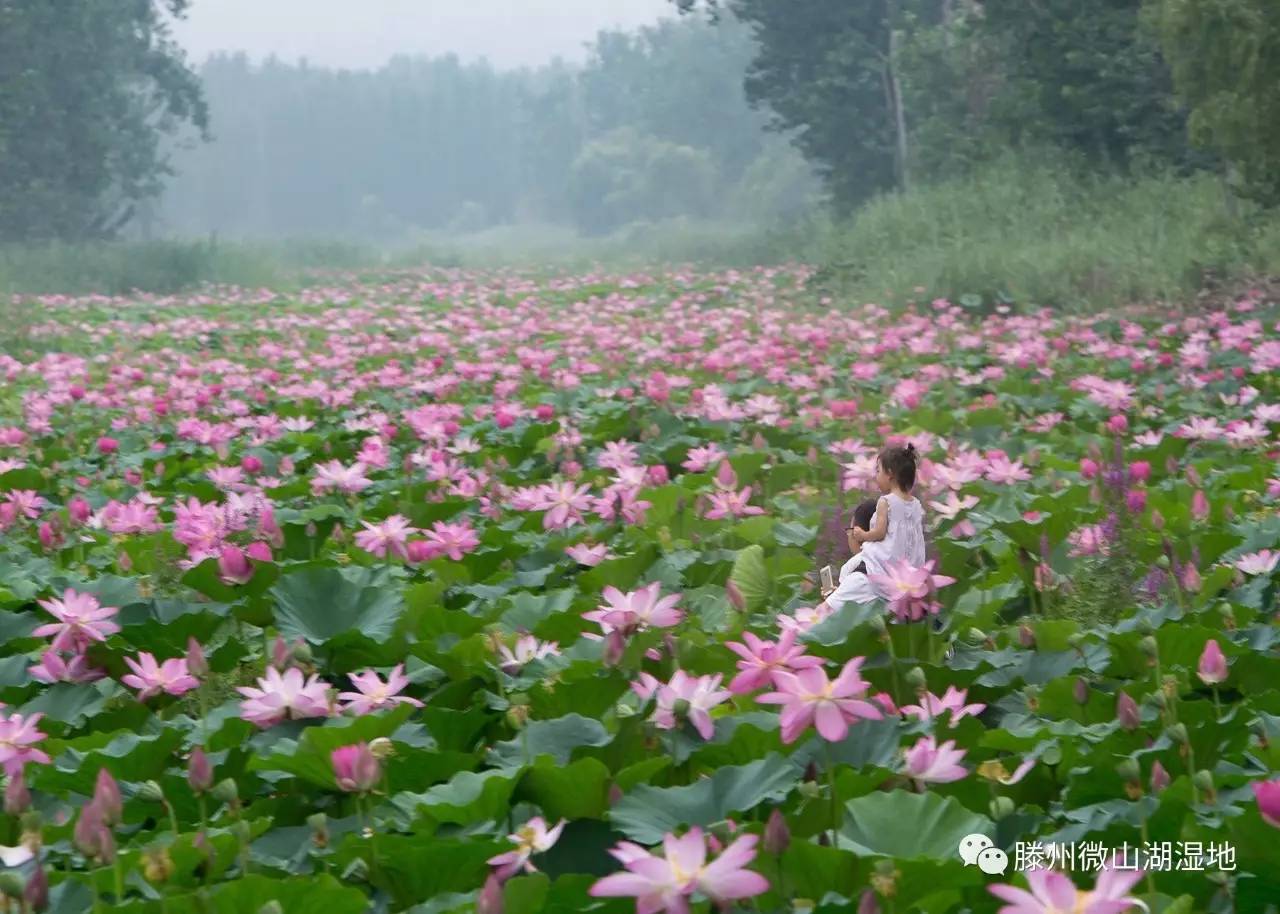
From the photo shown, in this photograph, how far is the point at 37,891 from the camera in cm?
158

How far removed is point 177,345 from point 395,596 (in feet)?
33.0

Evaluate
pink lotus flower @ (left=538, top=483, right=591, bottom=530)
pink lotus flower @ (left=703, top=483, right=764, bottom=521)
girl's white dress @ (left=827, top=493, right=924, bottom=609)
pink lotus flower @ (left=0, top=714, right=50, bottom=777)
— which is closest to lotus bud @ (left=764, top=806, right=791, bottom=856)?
pink lotus flower @ (left=0, top=714, right=50, bottom=777)

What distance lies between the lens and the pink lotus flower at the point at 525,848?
5.85 ft

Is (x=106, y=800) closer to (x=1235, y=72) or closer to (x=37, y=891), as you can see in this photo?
(x=37, y=891)

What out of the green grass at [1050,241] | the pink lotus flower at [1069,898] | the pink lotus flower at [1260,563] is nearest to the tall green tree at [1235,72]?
the green grass at [1050,241]

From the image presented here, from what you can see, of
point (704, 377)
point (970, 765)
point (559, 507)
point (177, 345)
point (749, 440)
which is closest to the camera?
point (970, 765)

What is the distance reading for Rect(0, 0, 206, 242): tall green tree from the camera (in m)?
25.8

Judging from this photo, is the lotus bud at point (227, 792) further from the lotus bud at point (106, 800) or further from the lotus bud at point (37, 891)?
the lotus bud at point (37, 891)

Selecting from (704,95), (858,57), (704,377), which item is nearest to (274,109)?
(704,95)

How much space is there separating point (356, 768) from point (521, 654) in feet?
2.80

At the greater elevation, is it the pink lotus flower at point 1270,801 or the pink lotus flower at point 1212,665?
the pink lotus flower at point 1270,801

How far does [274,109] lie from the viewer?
98438 mm

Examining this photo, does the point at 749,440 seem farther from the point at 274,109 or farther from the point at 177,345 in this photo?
the point at 274,109

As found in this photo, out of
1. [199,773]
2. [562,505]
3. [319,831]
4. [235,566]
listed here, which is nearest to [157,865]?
[199,773]
